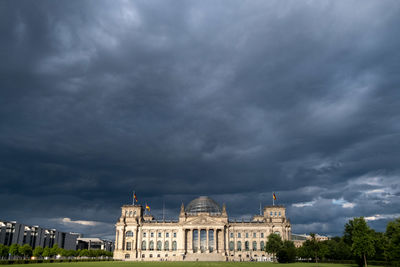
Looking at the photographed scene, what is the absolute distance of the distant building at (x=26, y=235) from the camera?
139500 mm

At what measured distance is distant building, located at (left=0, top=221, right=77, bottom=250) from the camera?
13950 centimetres

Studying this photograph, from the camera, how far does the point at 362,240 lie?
217 ft

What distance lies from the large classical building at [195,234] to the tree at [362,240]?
8190cm

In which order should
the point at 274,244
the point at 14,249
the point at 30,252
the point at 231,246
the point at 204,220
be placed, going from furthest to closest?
the point at 231,246
the point at 204,220
the point at 274,244
the point at 30,252
the point at 14,249

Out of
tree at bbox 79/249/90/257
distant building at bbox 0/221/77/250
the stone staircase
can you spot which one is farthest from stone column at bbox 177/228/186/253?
distant building at bbox 0/221/77/250

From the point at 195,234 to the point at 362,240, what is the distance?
3683 inches

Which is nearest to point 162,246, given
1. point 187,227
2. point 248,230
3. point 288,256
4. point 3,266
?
point 187,227

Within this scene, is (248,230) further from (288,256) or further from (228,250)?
(288,256)

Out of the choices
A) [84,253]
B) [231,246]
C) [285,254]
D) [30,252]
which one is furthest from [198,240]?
[30,252]

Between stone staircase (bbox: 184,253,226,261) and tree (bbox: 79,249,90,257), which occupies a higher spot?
tree (bbox: 79,249,90,257)

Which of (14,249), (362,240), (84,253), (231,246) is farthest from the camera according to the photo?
(231,246)

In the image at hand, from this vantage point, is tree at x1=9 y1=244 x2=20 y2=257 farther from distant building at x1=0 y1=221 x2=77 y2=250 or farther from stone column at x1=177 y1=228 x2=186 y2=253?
stone column at x1=177 y1=228 x2=186 y2=253

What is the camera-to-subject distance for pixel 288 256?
102938 mm

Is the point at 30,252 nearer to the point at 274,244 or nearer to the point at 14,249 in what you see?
the point at 14,249
